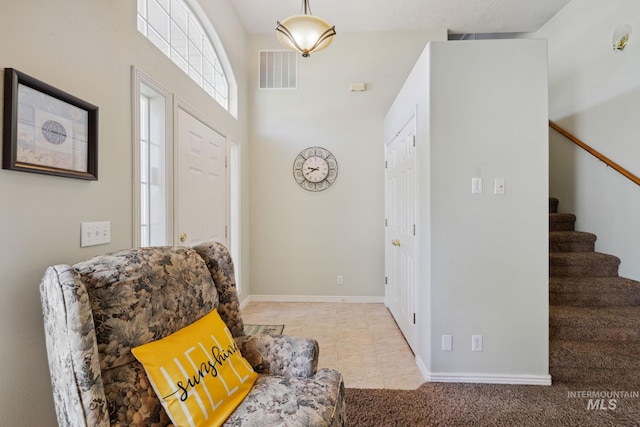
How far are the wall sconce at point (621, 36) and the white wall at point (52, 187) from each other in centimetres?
416

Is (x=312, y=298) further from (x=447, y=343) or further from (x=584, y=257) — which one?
(x=584, y=257)

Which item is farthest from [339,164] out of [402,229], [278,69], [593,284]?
[593,284]

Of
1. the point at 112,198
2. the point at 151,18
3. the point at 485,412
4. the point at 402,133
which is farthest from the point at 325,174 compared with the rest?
the point at 485,412

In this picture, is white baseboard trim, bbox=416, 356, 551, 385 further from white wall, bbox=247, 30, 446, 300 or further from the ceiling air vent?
the ceiling air vent

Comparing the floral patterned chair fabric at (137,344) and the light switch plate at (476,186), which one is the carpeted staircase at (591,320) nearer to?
the light switch plate at (476,186)

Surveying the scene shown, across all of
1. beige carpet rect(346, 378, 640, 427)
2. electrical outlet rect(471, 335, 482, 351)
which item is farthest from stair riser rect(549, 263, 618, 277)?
electrical outlet rect(471, 335, 482, 351)

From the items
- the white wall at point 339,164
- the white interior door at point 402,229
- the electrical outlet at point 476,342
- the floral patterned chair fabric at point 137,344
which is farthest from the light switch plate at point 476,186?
the white wall at point 339,164

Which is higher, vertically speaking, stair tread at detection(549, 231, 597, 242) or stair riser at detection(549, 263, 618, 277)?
stair tread at detection(549, 231, 597, 242)

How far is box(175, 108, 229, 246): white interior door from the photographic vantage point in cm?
221

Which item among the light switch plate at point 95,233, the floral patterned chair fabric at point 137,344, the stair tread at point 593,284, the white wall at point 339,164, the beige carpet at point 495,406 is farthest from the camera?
the white wall at point 339,164

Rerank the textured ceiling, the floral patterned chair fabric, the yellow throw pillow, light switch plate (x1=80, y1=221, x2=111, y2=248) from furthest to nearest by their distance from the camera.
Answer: the textured ceiling < light switch plate (x1=80, y1=221, x2=111, y2=248) < the yellow throw pillow < the floral patterned chair fabric

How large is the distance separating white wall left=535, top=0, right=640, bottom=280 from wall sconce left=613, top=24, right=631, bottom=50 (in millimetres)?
45

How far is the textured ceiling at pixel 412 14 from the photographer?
321 cm

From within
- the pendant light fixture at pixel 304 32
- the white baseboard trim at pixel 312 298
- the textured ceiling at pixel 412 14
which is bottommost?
the white baseboard trim at pixel 312 298
